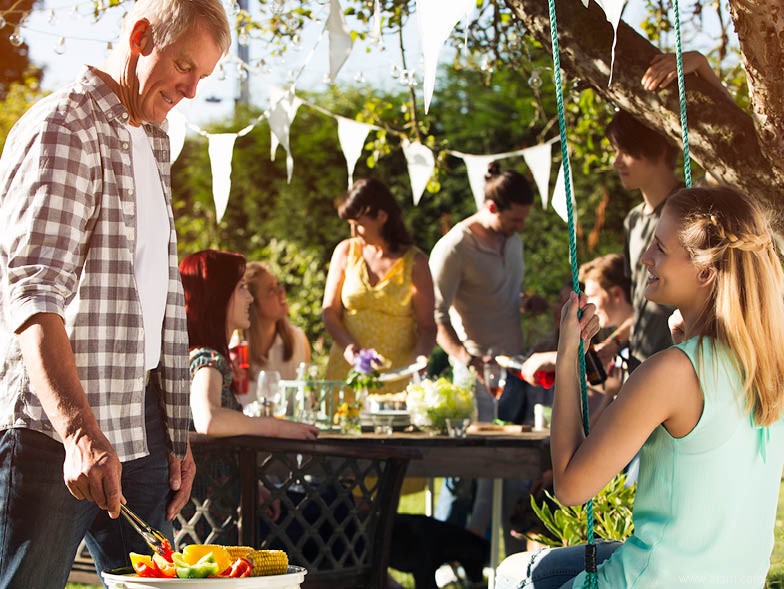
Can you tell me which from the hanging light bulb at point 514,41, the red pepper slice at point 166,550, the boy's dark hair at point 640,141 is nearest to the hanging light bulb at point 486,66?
the hanging light bulb at point 514,41

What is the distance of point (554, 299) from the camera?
10.5 metres

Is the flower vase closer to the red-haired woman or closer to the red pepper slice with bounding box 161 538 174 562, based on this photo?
the red-haired woman

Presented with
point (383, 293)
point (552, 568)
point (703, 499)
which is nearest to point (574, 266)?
point (703, 499)

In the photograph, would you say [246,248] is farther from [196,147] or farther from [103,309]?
[103,309]

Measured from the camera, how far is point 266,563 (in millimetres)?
1862

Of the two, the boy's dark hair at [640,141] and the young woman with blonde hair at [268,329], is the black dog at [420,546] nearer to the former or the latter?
the young woman with blonde hair at [268,329]

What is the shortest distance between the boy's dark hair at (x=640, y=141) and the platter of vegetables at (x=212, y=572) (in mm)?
2511

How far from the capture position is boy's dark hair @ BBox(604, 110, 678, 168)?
3977 mm

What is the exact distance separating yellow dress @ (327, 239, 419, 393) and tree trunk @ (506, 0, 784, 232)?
226 cm

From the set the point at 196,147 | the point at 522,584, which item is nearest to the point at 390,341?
the point at 522,584

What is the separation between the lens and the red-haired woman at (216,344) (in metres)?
3.49

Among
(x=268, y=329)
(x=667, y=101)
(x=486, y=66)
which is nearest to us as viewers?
(x=667, y=101)

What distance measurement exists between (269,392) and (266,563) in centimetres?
256

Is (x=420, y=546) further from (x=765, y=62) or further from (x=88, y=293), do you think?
(x=88, y=293)
